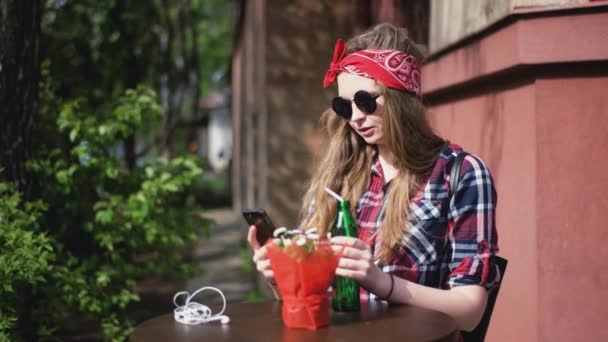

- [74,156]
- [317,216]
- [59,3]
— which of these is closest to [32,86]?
[74,156]

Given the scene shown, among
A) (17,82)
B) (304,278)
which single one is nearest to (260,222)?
(304,278)

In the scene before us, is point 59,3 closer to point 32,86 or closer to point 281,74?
point 281,74

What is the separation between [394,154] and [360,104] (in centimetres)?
21

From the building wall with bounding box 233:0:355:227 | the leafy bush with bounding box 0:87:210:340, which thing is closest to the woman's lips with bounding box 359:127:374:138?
the leafy bush with bounding box 0:87:210:340

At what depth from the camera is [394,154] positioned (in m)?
2.76

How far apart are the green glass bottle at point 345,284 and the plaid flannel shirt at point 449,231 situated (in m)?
0.19

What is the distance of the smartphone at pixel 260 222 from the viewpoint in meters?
2.47

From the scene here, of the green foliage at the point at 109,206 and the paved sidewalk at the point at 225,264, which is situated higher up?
the green foliage at the point at 109,206

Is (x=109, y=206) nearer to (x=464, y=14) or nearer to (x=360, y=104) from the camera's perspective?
(x=464, y=14)

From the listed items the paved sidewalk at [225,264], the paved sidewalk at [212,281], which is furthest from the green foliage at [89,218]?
the paved sidewalk at [225,264]

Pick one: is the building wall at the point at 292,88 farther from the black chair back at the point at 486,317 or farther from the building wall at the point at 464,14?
the black chair back at the point at 486,317

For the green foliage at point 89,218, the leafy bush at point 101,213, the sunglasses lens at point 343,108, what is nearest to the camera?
the sunglasses lens at point 343,108

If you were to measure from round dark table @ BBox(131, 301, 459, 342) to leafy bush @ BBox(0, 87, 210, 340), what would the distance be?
83.4 inches

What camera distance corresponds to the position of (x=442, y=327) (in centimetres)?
231
